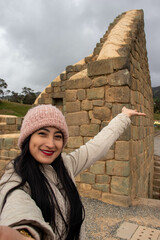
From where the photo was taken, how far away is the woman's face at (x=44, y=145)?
1.39 metres

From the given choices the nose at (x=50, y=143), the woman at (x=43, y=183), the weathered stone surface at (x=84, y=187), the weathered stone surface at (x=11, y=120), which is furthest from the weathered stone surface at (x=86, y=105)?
the weathered stone surface at (x=11, y=120)

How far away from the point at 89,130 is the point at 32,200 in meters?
3.18

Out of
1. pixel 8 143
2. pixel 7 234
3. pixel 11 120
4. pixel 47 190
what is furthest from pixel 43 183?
pixel 11 120

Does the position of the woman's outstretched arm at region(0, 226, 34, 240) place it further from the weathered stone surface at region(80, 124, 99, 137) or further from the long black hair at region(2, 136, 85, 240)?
the weathered stone surface at region(80, 124, 99, 137)

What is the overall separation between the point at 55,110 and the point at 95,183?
298cm

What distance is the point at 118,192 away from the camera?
12.6 ft

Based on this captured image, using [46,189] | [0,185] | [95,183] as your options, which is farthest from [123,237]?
[0,185]

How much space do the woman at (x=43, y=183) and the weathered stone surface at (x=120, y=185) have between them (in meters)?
2.38

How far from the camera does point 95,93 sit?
163 inches

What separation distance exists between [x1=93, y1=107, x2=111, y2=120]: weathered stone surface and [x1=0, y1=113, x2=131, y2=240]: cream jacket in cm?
195

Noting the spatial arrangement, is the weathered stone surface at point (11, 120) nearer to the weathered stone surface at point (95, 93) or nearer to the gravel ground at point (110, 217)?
the weathered stone surface at point (95, 93)

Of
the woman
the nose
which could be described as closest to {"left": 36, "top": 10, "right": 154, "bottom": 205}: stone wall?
the woman

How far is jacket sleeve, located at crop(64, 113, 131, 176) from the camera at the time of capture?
69.1 inches

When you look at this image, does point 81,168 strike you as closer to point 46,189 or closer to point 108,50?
point 46,189
